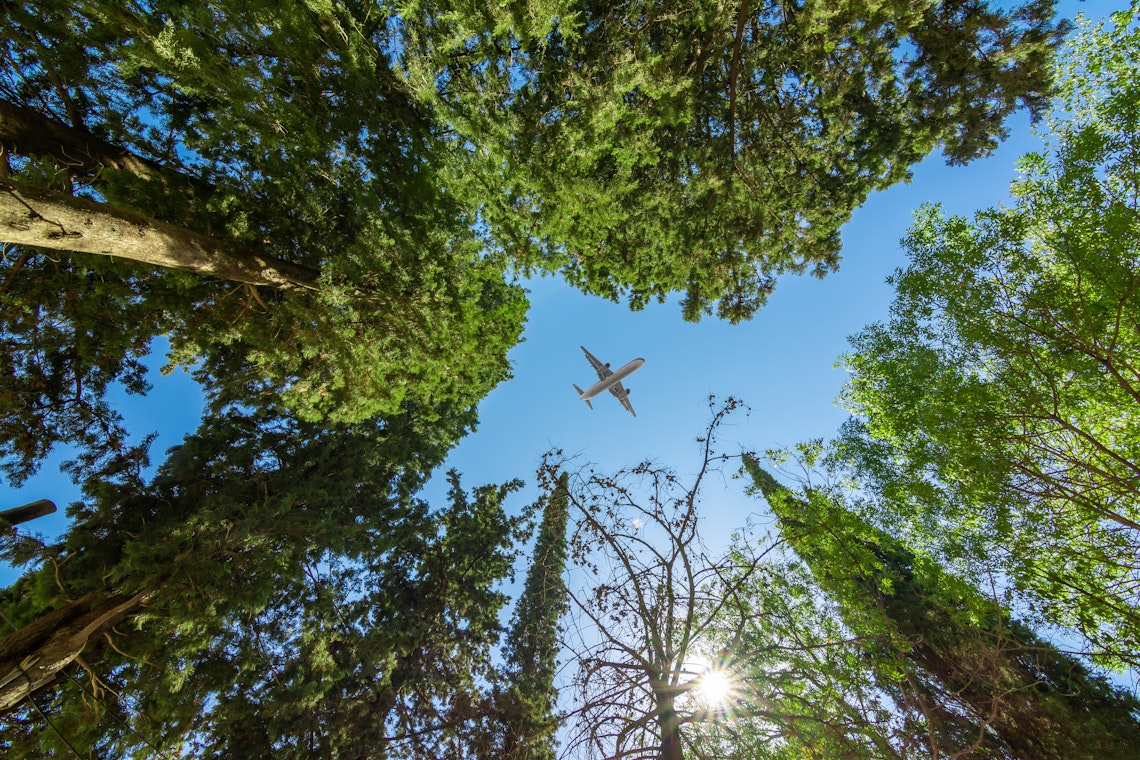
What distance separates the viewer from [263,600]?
24.4 feet

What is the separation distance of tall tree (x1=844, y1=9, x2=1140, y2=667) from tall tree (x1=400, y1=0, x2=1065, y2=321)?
9.38 feet

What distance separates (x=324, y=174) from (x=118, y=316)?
4.38 metres

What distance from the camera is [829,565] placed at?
957 cm

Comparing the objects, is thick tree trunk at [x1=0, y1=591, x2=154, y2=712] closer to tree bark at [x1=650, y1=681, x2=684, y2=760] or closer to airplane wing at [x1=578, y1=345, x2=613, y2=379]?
tree bark at [x1=650, y1=681, x2=684, y2=760]

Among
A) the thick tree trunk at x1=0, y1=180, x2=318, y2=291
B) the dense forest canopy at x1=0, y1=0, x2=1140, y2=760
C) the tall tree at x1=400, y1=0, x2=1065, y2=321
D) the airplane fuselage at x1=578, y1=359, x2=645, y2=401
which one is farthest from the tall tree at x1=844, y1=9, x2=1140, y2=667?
the thick tree trunk at x1=0, y1=180, x2=318, y2=291

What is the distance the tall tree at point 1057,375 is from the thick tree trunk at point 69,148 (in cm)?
1490

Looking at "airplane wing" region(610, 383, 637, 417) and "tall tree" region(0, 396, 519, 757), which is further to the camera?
"airplane wing" region(610, 383, 637, 417)

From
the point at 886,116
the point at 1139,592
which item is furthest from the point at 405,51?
the point at 1139,592

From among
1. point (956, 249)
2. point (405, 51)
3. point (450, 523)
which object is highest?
point (956, 249)

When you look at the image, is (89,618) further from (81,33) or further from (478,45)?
(478,45)

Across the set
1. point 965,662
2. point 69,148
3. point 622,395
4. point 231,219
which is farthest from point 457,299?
point 622,395

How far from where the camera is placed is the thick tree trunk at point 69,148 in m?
5.90

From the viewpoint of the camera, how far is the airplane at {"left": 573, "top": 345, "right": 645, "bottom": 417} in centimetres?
1750

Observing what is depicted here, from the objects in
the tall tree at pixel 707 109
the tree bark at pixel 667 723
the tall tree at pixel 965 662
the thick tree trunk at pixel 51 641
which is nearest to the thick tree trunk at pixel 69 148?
the tall tree at pixel 707 109
